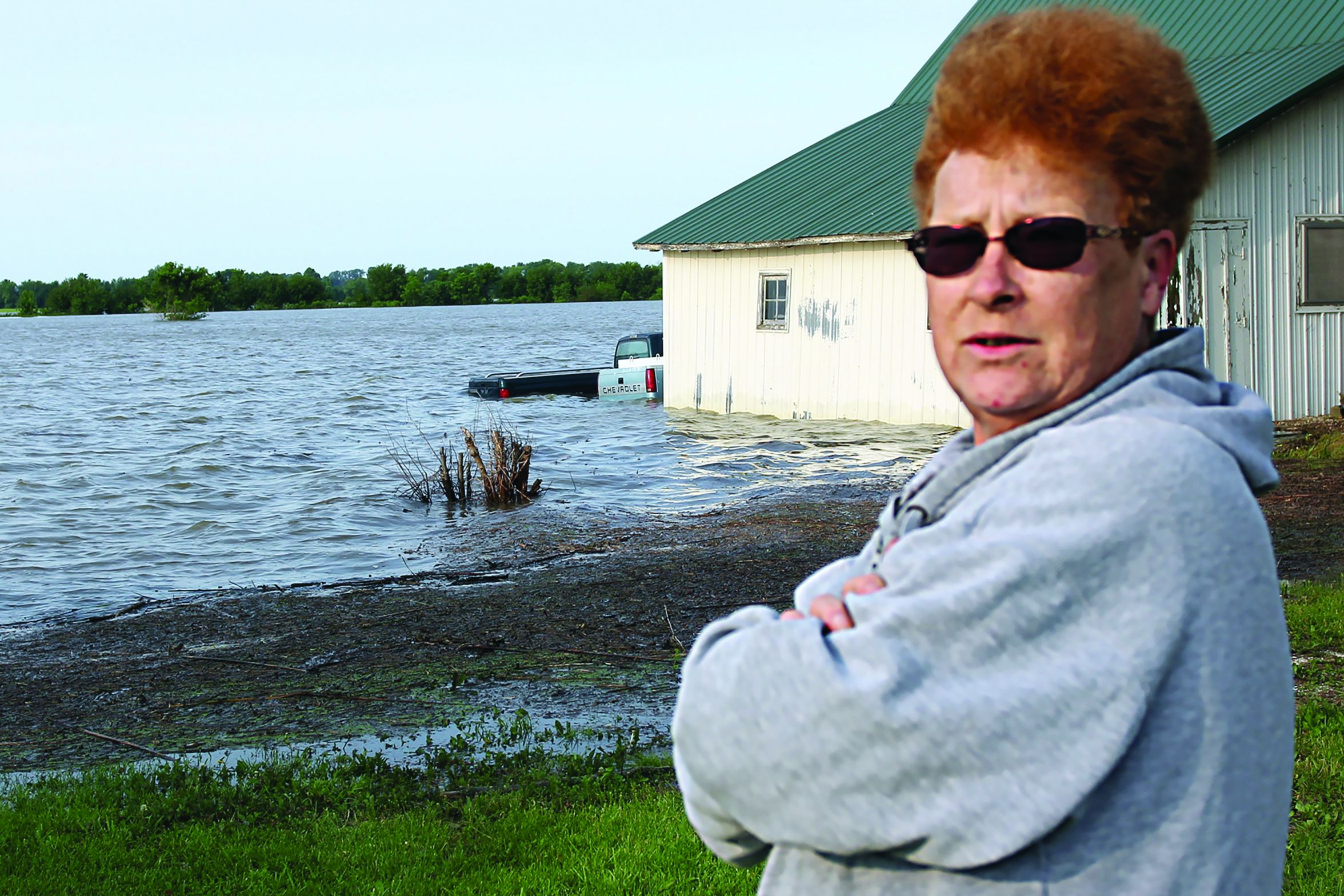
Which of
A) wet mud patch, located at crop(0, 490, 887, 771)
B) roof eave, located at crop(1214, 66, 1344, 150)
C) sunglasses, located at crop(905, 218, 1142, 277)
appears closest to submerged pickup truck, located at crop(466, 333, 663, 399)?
roof eave, located at crop(1214, 66, 1344, 150)

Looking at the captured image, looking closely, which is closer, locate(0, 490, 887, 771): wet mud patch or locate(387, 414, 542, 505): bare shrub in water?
locate(0, 490, 887, 771): wet mud patch

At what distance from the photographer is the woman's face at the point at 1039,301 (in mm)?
1433

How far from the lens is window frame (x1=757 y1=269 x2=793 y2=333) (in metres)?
22.3

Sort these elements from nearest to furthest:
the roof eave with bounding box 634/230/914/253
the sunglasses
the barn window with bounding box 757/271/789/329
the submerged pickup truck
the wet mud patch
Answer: the sunglasses
the wet mud patch
the roof eave with bounding box 634/230/914/253
the barn window with bounding box 757/271/789/329
the submerged pickup truck

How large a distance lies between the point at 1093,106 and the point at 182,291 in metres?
140

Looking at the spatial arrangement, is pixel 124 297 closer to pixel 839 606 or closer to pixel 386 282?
pixel 386 282

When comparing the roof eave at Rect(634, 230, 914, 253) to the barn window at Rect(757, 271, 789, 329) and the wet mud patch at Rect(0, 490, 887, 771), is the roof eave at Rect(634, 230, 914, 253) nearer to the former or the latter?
the barn window at Rect(757, 271, 789, 329)

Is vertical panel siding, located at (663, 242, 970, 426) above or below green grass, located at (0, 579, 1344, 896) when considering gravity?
above

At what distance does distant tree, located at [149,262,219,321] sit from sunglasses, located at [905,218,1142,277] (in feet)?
Answer: 456

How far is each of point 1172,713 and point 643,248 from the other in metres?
23.9

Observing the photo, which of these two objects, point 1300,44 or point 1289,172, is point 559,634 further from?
point 1300,44

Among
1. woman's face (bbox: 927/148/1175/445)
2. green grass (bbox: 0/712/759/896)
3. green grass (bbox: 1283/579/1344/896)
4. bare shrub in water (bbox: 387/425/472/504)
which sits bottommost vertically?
green grass (bbox: 0/712/759/896)

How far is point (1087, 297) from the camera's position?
1.44 metres

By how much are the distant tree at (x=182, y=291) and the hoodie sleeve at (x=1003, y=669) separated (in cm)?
13925
